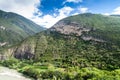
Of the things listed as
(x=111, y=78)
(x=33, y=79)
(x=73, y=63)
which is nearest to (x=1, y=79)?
(x=33, y=79)

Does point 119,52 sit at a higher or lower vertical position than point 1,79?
higher

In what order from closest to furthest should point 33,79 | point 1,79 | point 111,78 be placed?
point 111,78 < point 1,79 < point 33,79

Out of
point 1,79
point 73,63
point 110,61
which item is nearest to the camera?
point 1,79

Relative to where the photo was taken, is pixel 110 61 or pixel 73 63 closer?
pixel 110 61

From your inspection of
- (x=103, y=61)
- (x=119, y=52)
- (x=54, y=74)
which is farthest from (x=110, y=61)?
(x=54, y=74)

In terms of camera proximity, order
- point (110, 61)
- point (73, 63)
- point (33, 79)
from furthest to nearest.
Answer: point (73, 63) < point (110, 61) < point (33, 79)

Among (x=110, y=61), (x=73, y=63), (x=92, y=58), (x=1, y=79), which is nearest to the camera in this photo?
(x=1, y=79)

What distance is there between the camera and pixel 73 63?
577ft

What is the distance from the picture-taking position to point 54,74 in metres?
128

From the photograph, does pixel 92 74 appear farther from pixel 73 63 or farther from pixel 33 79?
pixel 73 63

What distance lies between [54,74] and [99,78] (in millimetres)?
36725

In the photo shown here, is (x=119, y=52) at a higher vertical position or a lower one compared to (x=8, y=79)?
higher

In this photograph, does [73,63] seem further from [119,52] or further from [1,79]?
[1,79]

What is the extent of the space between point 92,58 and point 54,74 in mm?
67465
